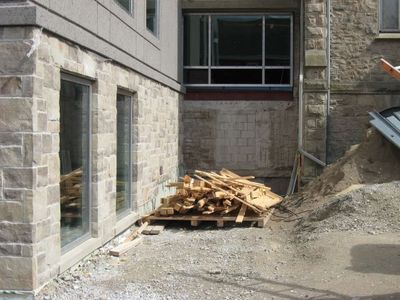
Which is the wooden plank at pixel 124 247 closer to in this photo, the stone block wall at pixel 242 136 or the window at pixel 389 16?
the stone block wall at pixel 242 136

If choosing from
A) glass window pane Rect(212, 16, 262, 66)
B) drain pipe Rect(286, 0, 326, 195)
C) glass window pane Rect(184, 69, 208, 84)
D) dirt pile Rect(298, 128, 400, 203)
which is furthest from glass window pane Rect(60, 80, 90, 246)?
glass window pane Rect(212, 16, 262, 66)

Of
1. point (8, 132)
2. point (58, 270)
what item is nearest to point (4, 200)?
point (8, 132)

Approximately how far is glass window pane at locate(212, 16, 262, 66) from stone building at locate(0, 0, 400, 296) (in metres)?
0.04

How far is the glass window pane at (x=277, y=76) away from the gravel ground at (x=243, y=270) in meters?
7.08

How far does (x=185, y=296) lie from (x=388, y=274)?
2.41 meters

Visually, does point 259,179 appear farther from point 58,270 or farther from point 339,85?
point 58,270

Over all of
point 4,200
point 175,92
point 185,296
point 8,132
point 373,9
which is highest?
point 373,9

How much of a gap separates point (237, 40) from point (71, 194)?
32.0 feet

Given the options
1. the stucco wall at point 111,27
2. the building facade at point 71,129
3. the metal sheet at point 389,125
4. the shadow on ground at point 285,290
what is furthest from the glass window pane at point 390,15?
the shadow on ground at point 285,290

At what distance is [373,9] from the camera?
46.6 ft

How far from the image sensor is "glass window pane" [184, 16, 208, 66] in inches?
632

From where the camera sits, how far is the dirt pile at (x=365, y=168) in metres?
11.6

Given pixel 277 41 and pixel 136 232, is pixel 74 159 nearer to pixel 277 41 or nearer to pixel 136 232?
pixel 136 232

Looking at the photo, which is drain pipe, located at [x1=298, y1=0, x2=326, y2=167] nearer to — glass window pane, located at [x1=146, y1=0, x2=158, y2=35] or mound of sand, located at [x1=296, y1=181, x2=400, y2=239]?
mound of sand, located at [x1=296, y1=181, x2=400, y2=239]
